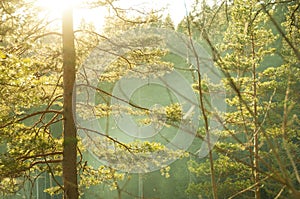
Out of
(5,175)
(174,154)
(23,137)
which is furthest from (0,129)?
(174,154)

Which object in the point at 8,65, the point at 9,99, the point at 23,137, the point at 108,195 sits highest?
the point at 8,65

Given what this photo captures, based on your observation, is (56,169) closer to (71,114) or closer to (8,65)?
(71,114)

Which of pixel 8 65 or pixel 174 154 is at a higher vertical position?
pixel 8 65

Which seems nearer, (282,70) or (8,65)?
(8,65)

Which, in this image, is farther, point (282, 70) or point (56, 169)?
point (282, 70)

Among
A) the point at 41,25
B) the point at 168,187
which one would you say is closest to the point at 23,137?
the point at 41,25

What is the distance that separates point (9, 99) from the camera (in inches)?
217

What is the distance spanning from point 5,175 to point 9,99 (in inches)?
42.8

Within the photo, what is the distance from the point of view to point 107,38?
21.9 ft

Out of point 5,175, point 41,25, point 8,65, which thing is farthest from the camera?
point 41,25

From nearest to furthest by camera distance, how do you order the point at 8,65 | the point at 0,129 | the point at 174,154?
the point at 8,65 < the point at 0,129 < the point at 174,154

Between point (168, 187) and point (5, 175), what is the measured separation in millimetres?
22899

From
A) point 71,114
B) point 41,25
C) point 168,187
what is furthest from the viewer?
point 168,187

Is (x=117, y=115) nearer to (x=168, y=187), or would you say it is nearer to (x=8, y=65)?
(x=8, y=65)
